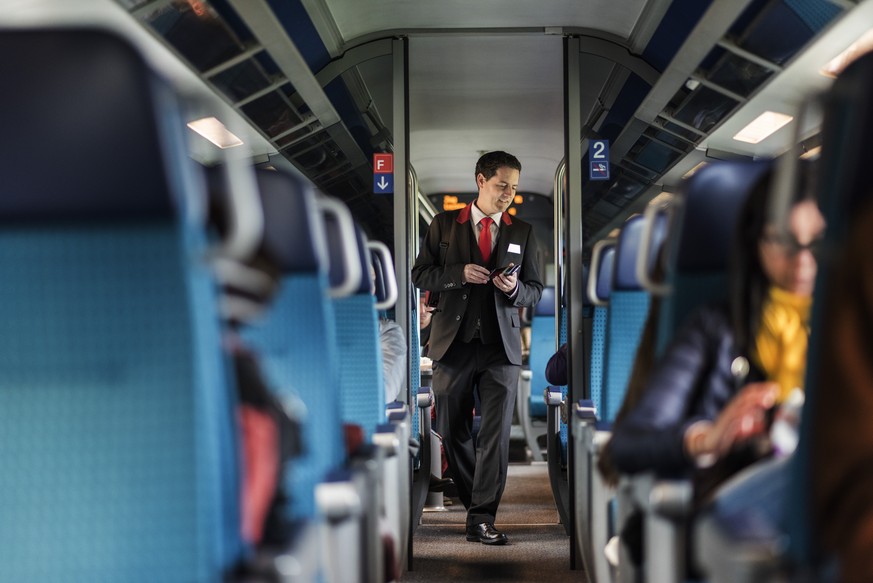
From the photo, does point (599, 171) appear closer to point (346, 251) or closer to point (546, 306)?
point (546, 306)

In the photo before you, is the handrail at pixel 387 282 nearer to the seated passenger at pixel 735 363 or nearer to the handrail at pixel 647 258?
the handrail at pixel 647 258

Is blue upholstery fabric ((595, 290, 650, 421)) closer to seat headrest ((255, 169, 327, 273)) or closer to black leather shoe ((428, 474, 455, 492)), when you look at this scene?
seat headrest ((255, 169, 327, 273))

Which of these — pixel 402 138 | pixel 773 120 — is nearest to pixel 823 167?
pixel 402 138

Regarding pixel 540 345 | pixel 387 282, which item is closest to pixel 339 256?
pixel 387 282

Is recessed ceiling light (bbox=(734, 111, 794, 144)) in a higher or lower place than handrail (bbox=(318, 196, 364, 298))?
higher

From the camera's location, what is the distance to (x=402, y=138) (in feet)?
17.2

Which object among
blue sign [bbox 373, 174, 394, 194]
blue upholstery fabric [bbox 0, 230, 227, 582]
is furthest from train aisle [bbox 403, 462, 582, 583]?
blue upholstery fabric [bbox 0, 230, 227, 582]

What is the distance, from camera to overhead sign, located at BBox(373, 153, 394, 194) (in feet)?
17.9

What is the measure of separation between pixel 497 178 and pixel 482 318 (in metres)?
0.78

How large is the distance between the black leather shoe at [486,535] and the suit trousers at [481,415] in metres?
0.03

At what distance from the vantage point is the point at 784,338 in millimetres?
2020

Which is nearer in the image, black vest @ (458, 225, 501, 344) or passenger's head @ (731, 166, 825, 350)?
passenger's head @ (731, 166, 825, 350)

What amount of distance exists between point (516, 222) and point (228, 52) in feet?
5.93

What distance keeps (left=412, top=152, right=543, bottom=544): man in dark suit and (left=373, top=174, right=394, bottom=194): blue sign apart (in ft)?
1.19
